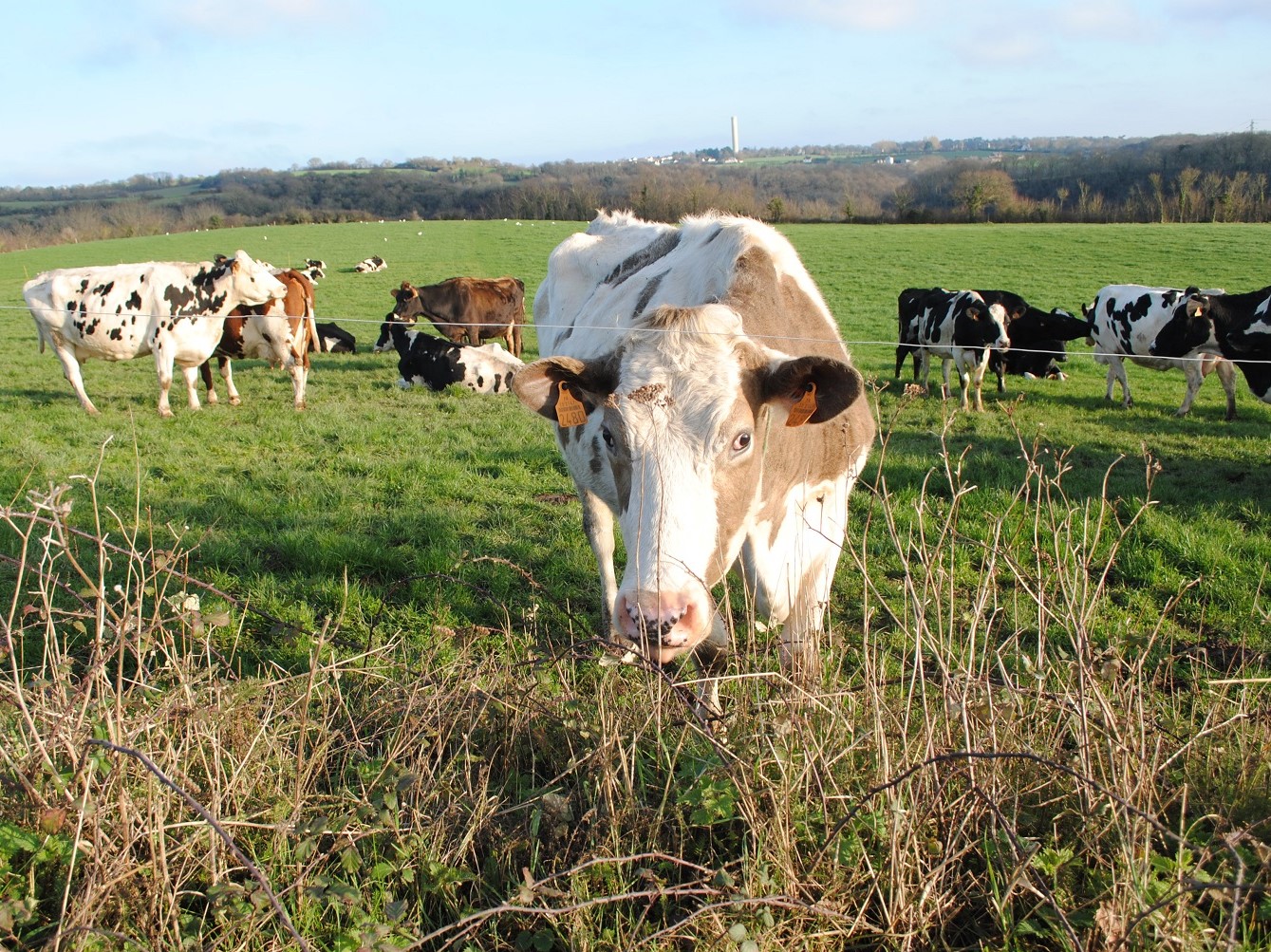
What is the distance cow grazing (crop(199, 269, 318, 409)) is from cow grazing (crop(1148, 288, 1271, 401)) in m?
12.5

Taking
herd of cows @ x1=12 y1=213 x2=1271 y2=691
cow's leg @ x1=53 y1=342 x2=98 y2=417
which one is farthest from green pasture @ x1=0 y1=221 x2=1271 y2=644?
herd of cows @ x1=12 y1=213 x2=1271 y2=691

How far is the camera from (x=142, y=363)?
1691 cm

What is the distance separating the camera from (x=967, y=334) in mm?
12977

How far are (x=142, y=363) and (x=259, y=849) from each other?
17067mm

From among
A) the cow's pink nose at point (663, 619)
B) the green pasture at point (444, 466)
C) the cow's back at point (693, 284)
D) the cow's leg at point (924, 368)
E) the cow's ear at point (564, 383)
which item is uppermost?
the cow's back at point (693, 284)

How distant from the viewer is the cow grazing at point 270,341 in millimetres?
12953

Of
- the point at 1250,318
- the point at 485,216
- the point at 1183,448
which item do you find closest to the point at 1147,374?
the point at 1250,318

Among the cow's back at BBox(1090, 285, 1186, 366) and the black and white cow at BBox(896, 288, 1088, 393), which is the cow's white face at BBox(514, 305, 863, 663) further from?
the black and white cow at BBox(896, 288, 1088, 393)

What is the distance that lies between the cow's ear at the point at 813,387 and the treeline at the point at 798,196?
121 ft

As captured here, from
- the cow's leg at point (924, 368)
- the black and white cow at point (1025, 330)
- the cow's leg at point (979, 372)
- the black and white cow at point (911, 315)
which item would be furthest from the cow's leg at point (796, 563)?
the black and white cow at point (911, 315)

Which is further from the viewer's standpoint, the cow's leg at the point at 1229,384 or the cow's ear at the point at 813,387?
the cow's leg at the point at 1229,384

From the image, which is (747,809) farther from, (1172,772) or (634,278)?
(634,278)

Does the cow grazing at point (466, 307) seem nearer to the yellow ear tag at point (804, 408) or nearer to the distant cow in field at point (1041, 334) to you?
the distant cow in field at point (1041, 334)

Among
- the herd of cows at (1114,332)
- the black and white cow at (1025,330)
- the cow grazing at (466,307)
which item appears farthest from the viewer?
the cow grazing at (466,307)
